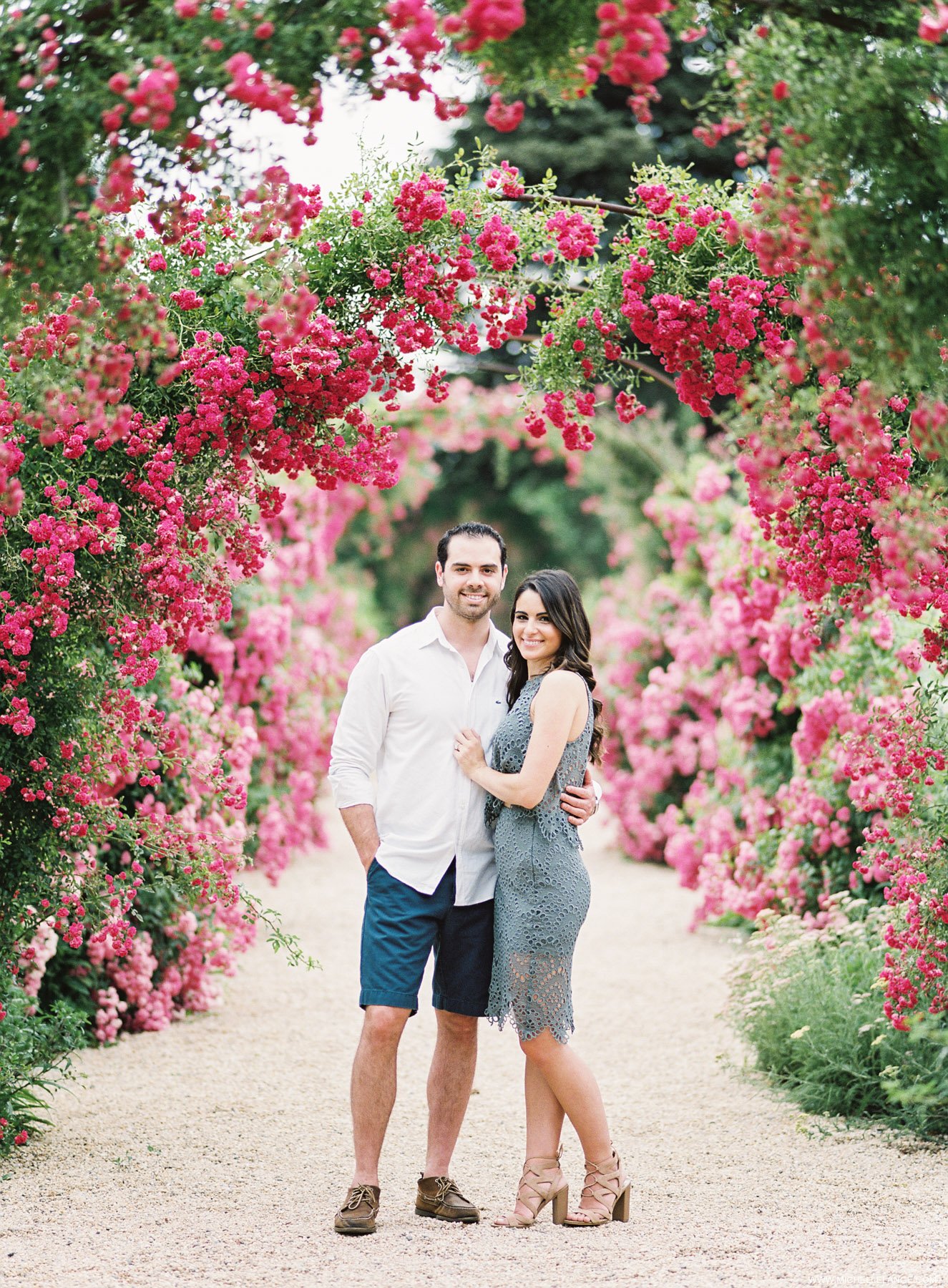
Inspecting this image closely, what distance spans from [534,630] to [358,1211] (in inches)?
63.3

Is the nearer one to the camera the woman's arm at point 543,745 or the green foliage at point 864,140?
the green foliage at point 864,140

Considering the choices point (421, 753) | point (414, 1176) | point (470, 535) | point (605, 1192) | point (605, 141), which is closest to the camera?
point (605, 1192)

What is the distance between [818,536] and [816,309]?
138 centimetres

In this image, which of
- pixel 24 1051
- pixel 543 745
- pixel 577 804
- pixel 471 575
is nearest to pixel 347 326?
pixel 471 575

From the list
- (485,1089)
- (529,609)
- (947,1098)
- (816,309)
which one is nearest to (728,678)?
(485,1089)

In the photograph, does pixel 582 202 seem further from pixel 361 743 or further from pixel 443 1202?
pixel 443 1202

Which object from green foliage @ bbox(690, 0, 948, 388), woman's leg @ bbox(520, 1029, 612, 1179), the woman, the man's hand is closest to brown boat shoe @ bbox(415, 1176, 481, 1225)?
the woman

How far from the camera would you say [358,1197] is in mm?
3732

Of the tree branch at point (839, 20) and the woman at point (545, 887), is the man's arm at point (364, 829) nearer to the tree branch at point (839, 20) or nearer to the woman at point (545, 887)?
the woman at point (545, 887)

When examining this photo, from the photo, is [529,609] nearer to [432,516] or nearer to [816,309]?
[816,309]

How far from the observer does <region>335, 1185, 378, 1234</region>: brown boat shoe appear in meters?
3.70

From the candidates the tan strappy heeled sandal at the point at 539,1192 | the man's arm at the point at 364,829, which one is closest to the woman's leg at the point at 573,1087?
the tan strappy heeled sandal at the point at 539,1192

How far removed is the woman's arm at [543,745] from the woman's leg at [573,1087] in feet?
2.12

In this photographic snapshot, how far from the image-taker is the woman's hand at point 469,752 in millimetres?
3840
